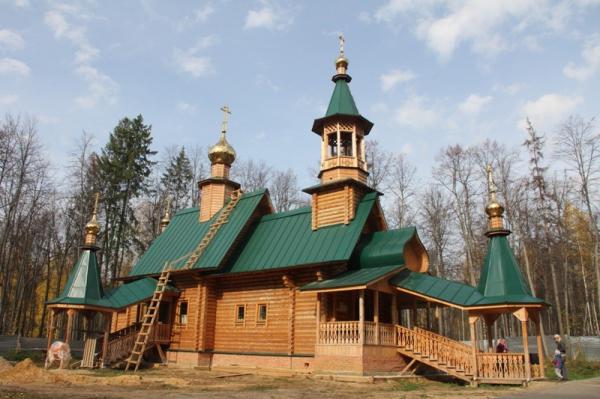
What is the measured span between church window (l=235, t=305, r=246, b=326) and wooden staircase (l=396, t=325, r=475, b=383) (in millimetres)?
6030

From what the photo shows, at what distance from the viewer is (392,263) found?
55.3 ft

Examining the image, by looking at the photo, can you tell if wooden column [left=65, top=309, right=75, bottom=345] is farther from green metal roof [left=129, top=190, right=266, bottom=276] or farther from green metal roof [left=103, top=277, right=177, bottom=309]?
green metal roof [left=129, top=190, right=266, bottom=276]

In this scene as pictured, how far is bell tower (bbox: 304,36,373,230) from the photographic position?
19.1 metres

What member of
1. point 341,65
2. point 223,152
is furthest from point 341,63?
point 223,152

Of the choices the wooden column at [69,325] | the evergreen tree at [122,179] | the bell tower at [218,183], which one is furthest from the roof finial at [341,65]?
the evergreen tree at [122,179]

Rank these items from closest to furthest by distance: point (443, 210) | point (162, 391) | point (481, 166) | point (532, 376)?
point (162, 391)
point (532, 376)
point (481, 166)
point (443, 210)

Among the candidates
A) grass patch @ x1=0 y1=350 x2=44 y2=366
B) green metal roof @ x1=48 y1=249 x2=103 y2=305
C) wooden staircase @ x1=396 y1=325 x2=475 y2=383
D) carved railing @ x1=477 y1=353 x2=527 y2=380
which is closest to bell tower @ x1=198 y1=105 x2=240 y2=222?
green metal roof @ x1=48 y1=249 x2=103 y2=305

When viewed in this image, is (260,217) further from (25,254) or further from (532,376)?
(25,254)

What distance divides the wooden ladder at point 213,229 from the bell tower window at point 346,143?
18.0 ft

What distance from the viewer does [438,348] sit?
50.9ft

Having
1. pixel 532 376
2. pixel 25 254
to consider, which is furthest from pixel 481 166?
pixel 25 254

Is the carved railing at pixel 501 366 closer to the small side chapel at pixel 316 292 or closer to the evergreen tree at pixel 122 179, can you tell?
the small side chapel at pixel 316 292

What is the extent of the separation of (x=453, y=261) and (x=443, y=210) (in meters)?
5.31

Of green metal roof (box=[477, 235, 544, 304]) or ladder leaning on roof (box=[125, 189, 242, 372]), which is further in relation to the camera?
ladder leaning on roof (box=[125, 189, 242, 372])
